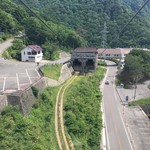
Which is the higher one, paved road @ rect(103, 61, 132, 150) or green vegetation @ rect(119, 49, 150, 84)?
green vegetation @ rect(119, 49, 150, 84)

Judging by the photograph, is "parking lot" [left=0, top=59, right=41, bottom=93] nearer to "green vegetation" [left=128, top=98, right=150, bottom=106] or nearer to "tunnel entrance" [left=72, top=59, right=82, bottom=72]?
"tunnel entrance" [left=72, top=59, right=82, bottom=72]

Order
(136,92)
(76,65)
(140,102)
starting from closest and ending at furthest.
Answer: (140,102) < (136,92) < (76,65)

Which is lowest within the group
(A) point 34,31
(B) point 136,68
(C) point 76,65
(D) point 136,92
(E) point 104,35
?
(D) point 136,92

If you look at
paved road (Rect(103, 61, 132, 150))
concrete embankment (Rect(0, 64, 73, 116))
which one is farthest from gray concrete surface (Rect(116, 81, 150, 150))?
concrete embankment (Rect(0, 64, 73, 116))

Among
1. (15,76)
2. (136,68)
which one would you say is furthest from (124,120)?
(136,68)

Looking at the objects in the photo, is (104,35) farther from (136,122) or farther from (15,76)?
(15,76)

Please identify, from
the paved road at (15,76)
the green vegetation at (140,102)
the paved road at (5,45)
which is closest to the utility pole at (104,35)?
the paved road at (5,45)

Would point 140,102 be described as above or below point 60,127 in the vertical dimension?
below

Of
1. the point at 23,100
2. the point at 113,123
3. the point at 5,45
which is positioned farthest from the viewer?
the point at 5,45

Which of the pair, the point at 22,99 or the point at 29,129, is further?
the point at 22,99
